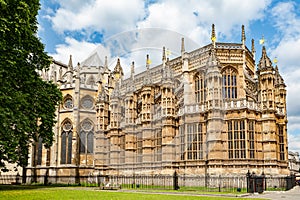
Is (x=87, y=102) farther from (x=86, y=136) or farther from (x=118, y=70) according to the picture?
(x=118, y=70)

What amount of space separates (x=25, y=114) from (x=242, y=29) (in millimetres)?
26006

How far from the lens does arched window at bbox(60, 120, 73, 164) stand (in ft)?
166

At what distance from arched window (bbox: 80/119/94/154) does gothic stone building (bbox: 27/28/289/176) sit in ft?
0.53

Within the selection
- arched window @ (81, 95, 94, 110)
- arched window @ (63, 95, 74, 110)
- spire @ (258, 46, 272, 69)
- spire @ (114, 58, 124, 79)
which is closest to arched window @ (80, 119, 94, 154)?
arched window @ (81, 95, 94, 110)

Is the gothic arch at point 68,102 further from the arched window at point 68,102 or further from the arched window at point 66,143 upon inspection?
the arched window at point 66,143

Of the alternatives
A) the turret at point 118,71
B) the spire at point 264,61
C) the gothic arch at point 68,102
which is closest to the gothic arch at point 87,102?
the gothic arch at point 68,102

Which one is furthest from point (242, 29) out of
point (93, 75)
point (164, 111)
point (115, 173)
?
point (93, 75)

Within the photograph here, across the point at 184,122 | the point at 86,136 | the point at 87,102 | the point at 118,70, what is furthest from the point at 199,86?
the point at 86,136

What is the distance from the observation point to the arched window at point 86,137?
51469 mm

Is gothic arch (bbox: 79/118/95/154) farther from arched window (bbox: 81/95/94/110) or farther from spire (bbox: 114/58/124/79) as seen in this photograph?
spire (bbox: 114/58/124/79)

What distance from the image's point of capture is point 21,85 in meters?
23.3

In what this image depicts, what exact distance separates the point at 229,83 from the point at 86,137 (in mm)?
26310

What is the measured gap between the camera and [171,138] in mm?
35906

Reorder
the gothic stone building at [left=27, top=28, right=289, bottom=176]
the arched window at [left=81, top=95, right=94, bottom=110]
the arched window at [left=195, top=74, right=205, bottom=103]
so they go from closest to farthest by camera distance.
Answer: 1. the gothic stone building at [left=27, top=28, right=289, bottom=176]
2. the arched window at [left=195, top=74, right=205, bottom=103]
3. the arched window at [left=81, top=95, right=94, bottom=110]
